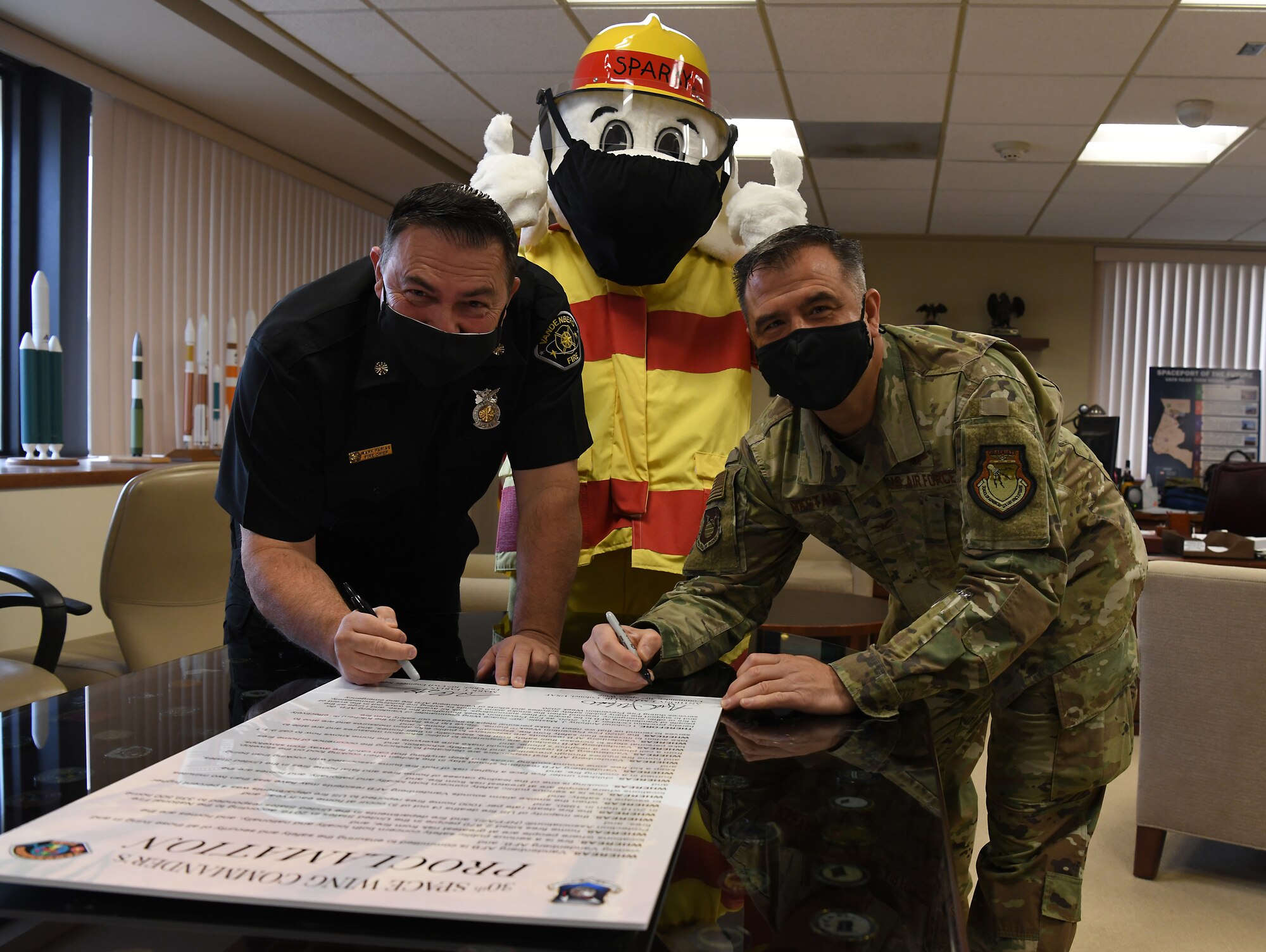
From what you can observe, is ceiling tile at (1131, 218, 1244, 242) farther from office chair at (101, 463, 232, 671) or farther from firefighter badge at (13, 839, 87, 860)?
firefighter badge at (13, 839, 87, 860)

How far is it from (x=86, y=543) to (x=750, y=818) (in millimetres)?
3205

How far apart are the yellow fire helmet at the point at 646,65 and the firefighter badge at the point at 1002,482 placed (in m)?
1.12

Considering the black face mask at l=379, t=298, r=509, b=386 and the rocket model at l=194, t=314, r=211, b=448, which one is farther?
the rocket model at l=194, t=314, r=211, b=448

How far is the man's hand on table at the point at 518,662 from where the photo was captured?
103 cm

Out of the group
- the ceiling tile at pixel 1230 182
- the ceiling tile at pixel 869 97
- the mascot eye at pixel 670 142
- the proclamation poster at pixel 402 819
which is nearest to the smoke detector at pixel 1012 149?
the ceiling tile at pixel 869 97

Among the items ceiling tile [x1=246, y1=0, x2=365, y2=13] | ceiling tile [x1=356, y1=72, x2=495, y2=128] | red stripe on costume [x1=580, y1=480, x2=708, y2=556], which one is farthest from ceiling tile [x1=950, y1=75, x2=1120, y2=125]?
red stripe on costume [x1=580, y1=480, x2=708, y2=556]

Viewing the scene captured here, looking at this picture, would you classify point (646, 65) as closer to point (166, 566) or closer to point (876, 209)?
point (166, 566)

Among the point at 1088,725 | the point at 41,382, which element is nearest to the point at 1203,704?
the point at 1088,725

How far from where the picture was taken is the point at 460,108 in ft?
16.6

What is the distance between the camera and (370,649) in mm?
987

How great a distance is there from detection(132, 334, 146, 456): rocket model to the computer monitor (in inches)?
185

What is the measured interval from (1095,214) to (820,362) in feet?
21.6

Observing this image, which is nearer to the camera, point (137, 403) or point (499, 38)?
point (499, 38)

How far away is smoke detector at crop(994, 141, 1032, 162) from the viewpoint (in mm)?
5215
